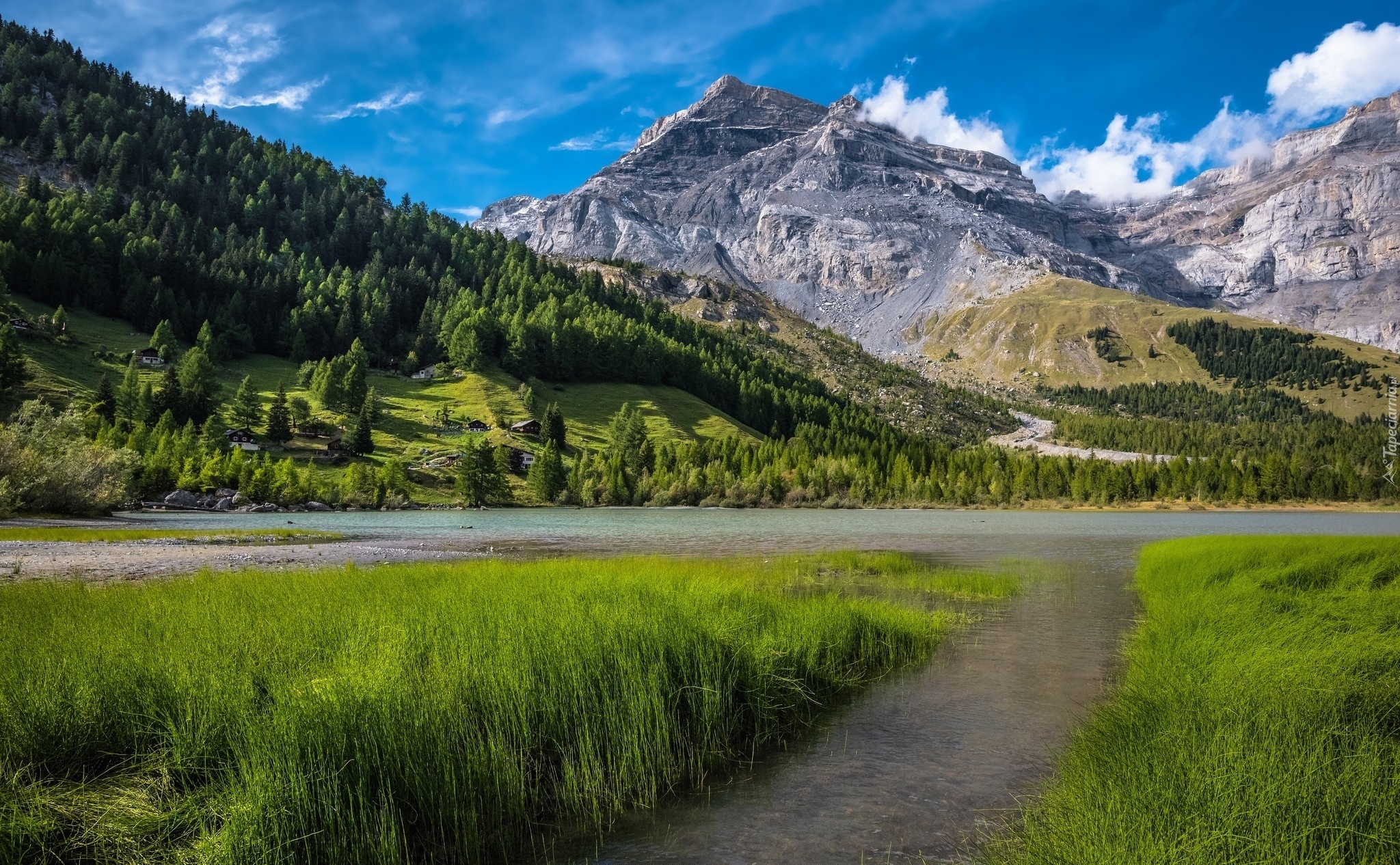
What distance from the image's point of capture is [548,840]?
27.6 feet

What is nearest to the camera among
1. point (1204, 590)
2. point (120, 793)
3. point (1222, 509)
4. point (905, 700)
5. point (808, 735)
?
point (120, 793)

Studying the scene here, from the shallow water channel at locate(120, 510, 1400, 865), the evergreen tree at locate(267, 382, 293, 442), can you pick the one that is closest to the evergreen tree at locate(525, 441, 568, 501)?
Answer: the evergreen tree at locate(267, 382, 293, 442)

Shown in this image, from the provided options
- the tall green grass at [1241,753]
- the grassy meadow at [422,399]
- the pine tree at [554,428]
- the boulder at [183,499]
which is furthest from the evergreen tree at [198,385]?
the tall green grass at [1241,753]

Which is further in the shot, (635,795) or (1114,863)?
(635,795)

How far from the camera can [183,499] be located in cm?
8381

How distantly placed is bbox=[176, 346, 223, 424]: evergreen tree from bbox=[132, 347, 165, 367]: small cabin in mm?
15780

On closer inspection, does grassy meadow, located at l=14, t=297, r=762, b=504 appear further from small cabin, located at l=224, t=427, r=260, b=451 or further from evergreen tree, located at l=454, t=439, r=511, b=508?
small cabin, located at l=224, t=427, r=260, b=451

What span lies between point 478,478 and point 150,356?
90146mm

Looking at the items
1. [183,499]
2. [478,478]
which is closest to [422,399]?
[478,478]

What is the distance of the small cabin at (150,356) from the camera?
143000 millimetres

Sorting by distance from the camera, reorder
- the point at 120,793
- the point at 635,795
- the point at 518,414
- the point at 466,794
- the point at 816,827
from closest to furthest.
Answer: the point at 120,793
the point at 466,794
the point at 816,827
the point at 635,795
the point at 518,414

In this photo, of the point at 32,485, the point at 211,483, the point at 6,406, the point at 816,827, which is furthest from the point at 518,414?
the point at 816,827

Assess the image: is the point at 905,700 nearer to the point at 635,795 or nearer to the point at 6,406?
the point at 635,795

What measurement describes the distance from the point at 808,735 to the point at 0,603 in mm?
→ 15444
